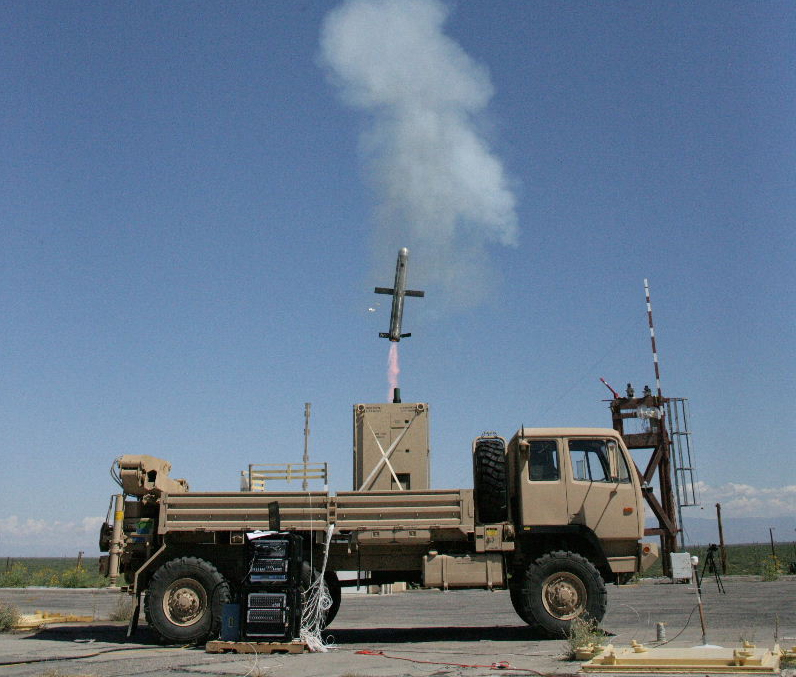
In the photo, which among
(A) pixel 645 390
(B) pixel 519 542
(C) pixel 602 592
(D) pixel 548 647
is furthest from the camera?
(A) pixel 645 390

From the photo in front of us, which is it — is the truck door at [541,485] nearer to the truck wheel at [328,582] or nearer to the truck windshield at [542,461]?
the truck windshield at [542,461]

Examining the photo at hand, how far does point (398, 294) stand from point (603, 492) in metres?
10.9

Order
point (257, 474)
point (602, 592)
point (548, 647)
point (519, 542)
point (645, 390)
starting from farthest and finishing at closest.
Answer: point (645, 390) → point (257, 474) → point (519, 542) → point (602, 592) → point (548, 647)

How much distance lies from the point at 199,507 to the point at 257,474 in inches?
69.9

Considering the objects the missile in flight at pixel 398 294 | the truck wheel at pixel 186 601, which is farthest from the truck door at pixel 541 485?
the missile in flight at pixel 398 294

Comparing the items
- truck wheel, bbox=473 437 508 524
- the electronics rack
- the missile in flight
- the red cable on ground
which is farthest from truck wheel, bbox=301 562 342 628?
the missile in flight

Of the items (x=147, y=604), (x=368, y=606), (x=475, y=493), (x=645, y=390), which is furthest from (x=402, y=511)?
(x=645, y=390)

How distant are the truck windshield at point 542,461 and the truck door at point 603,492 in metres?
0.26

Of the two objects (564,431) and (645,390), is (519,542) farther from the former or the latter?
(645,390)

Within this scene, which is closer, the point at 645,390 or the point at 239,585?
the point at 239,585

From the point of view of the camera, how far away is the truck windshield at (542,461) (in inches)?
522

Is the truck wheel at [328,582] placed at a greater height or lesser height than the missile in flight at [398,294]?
lesser

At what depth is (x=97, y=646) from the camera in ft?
41.3

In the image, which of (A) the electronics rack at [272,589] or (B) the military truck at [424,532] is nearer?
(A) the electronics rack at [272,589]
